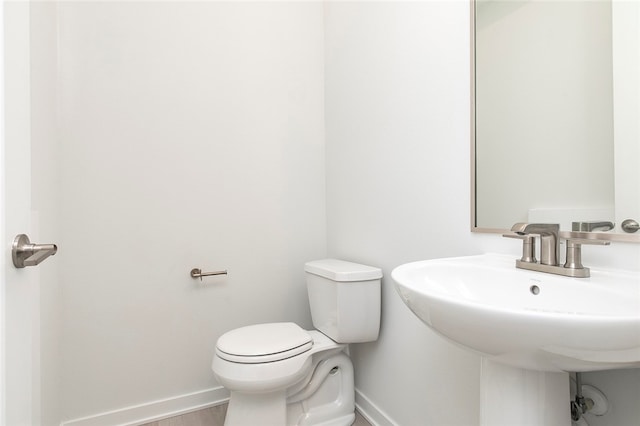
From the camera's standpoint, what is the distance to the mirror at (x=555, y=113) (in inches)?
31.4

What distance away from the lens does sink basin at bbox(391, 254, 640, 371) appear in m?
Result: 0.50

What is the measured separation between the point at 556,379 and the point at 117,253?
68.4 inches

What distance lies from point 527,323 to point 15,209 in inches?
32.8

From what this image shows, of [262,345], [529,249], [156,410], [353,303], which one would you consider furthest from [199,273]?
[529,249]

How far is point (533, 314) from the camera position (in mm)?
511

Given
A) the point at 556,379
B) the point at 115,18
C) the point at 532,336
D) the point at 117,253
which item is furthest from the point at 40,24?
the point at 556,379

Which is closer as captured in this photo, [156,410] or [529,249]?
[529,249]

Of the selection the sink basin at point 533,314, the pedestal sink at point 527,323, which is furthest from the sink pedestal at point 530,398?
the sink basin at point 533,314

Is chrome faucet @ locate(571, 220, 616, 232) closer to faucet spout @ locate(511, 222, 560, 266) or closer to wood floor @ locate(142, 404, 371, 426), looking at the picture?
A: faucet spout @ locate(511, 222, 560, 266)

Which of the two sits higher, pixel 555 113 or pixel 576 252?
pixel 555 113

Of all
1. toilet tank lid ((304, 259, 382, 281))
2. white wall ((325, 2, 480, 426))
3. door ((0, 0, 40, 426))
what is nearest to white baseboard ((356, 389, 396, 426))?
white wall ((325, 2, 480, 426))

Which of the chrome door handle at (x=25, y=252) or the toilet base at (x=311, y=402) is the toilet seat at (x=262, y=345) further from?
the chrome door handle at (x=25, y=252)

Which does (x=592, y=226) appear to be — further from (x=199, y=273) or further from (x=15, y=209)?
(x=199, y=273)

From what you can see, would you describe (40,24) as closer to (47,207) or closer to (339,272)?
(47,207)
